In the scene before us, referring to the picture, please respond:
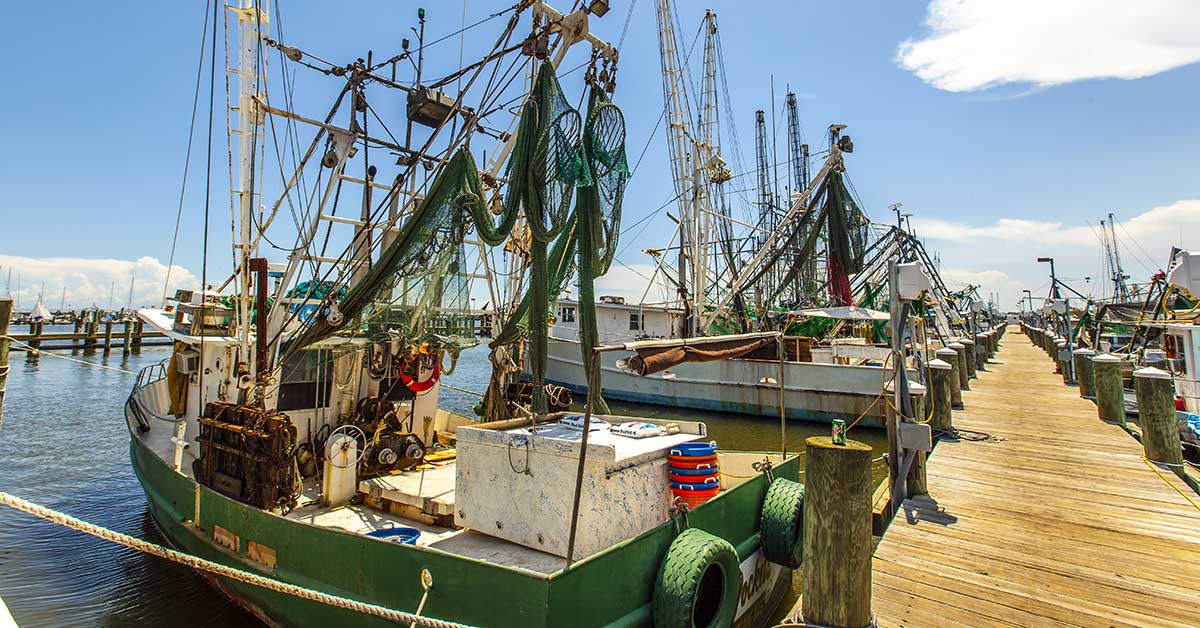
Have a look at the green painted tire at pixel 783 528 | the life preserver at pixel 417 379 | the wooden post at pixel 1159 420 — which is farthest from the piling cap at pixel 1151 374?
the life preserver at pixel 417 379

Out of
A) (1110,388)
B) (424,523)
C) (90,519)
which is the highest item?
(1110,388)

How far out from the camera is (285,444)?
593 cm

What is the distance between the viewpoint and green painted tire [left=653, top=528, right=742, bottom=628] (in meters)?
4.34

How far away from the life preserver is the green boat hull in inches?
107

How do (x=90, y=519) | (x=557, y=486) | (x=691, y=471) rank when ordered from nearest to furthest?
(x=557, y=486) → (x=691, y=471) → (x=90, y=519)

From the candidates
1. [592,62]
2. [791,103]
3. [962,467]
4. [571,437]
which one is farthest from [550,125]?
[791,103]

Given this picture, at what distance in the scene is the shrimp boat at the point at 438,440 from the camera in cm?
448

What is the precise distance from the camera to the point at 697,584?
4.38 metres

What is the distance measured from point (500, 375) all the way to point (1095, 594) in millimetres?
6931

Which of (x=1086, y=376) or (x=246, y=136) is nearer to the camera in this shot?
(x=246, y=136)

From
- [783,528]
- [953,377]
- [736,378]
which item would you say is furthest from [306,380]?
[736,378]

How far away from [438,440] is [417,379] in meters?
1.57

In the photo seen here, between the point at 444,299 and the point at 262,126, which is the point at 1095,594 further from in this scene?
the point at 262,126

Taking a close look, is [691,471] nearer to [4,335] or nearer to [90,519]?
[4,335]
